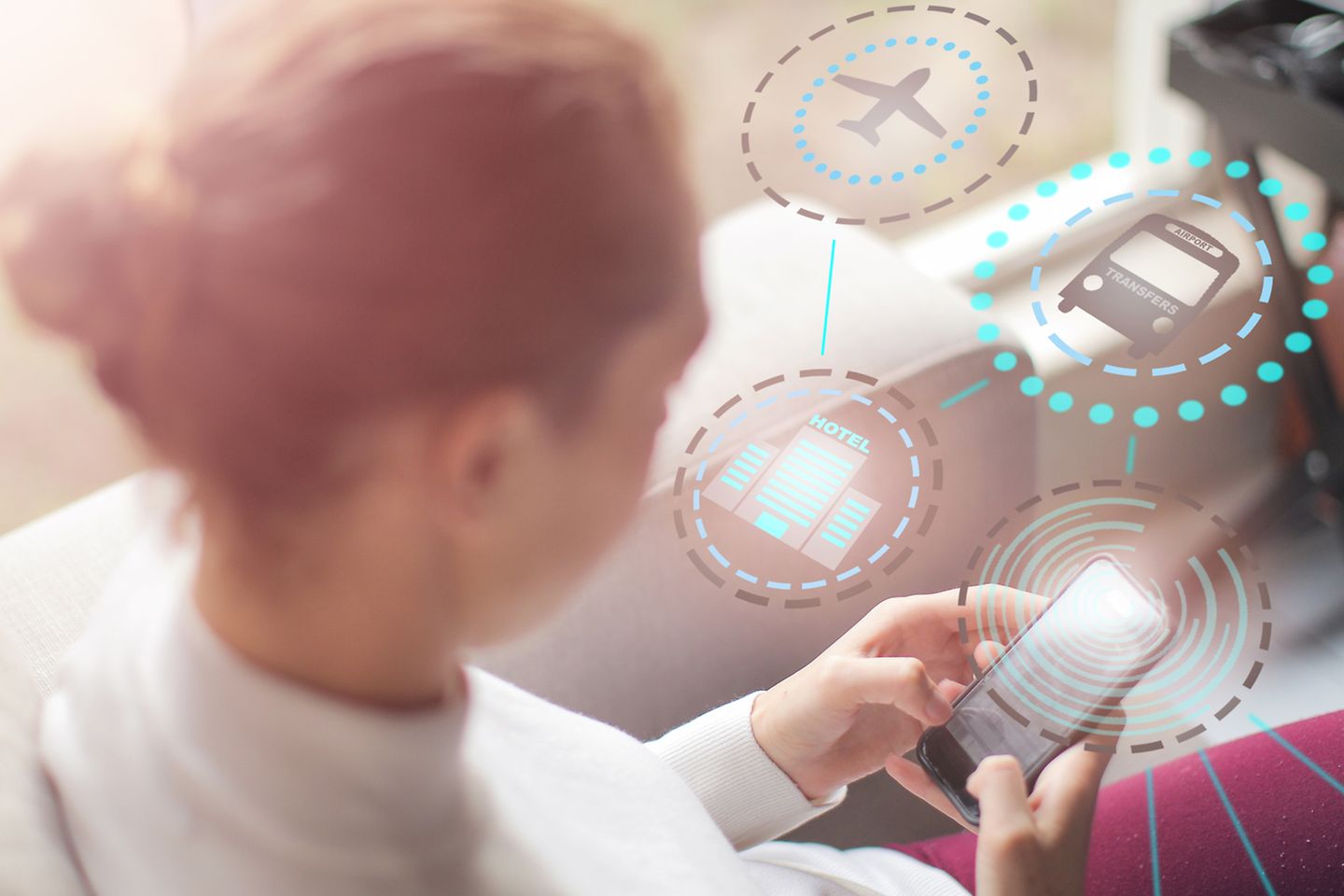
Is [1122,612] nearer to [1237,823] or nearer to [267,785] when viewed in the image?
[1237,823]

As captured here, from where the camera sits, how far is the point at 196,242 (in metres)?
0.30

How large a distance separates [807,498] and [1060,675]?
0.50ft

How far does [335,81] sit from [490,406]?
0.30ft

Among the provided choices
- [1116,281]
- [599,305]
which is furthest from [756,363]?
[599,305]

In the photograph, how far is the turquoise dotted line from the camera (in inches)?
28.0

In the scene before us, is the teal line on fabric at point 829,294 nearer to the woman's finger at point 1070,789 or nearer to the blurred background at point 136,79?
the blurred background at point 136,79

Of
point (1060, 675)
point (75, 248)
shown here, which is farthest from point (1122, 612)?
point (75, 248)

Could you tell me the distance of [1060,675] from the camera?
20.3 inches

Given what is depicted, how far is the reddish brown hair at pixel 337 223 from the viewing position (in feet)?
0.98

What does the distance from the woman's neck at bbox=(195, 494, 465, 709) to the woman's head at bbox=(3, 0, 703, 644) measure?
0.6 inches

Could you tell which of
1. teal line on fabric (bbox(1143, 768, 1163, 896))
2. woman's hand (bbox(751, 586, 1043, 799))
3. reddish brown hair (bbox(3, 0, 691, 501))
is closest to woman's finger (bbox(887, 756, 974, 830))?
woman's hand (bbox(751, 586, 1043, 799))

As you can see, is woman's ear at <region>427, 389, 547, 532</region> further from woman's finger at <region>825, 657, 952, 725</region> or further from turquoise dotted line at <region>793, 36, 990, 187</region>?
turquoise dotted line at <region>793, 36, 990, 187</region>

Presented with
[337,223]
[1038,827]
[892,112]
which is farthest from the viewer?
[892,112]

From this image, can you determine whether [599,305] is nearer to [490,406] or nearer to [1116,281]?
[490,406]
